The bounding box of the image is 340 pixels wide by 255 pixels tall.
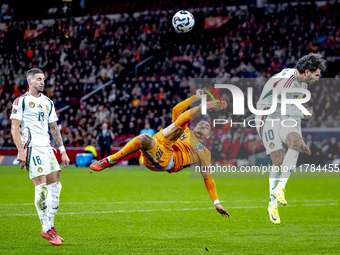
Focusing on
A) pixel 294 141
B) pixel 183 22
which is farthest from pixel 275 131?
pixel 183 22

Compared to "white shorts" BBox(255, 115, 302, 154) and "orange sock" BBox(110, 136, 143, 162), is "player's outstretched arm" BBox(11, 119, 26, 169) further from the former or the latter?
"white shorts" BBox(255, 115, 302, 154)

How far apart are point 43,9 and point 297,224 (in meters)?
28.2

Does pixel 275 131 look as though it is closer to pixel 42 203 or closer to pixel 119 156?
pixel 119 156

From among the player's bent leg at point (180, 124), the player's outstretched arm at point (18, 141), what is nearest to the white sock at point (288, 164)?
the player's bent leg at point (180, 124)

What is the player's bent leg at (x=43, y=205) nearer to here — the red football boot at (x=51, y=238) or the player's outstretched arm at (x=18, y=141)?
the red football boot at (x=51, y=238)

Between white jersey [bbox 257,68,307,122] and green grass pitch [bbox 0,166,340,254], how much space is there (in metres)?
1.96

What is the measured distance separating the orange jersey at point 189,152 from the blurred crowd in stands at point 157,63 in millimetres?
12527

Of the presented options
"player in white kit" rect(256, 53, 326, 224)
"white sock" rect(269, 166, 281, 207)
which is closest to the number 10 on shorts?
"player in white kit" rect(256, 53, 326, 224)

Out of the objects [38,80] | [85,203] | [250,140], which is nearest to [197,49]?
[250,140]

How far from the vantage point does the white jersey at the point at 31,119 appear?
6.95 meters

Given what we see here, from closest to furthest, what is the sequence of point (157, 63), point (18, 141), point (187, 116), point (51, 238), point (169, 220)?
point (18, 141) < point (187, 116) < point (51, 238) < point (169, 220) < point (157, 63)

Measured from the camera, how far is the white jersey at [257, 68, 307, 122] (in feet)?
23.8

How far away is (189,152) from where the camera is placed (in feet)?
25.3

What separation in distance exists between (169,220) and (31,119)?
3662 mm
